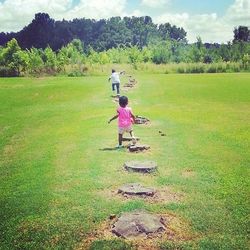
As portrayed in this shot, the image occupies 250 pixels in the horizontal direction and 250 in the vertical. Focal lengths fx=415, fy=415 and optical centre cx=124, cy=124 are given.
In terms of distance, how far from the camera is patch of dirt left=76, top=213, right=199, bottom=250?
7438mm

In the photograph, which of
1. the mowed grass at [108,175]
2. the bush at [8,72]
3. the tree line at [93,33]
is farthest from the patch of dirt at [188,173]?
the tree line at [93,33]

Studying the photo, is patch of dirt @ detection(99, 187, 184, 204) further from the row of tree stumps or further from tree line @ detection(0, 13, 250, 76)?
tree line @ detection(0, 13, 250, 76)

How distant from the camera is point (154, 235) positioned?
7.73 metres

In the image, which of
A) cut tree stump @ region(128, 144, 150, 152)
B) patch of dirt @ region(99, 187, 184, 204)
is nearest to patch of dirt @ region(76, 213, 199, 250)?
patch of dirt @ region(99, 187, 184, 204)

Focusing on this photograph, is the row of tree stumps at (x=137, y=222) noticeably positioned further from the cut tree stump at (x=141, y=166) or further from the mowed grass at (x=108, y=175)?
the cut tree stump at (x=141, y=166)

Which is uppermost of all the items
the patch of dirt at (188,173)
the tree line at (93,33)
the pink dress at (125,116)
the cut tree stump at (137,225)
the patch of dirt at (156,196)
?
the tree line at (93,33)

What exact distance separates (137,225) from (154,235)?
1.32 ft

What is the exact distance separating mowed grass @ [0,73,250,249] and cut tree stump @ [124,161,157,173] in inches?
9.7

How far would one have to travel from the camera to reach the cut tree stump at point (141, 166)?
1164cm

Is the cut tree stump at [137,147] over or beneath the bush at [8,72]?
Answer: beneath

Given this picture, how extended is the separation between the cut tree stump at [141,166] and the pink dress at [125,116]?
2648 mm

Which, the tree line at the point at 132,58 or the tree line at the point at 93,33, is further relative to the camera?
the tree line at the point at 93,33

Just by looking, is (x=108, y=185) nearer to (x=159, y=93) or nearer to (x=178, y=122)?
(x=178, y=122)

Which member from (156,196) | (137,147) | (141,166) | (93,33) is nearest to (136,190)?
(156,196)
